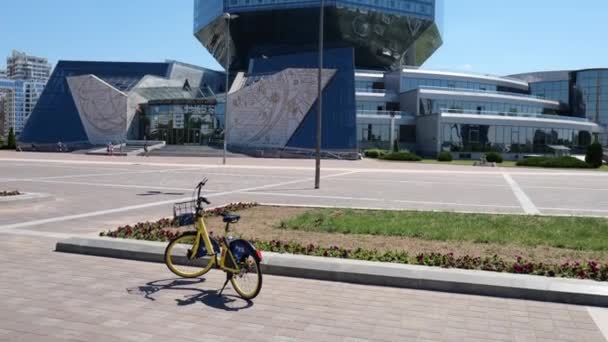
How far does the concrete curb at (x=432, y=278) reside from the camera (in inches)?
253

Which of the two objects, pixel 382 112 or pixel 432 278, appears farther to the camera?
pixel 382 112

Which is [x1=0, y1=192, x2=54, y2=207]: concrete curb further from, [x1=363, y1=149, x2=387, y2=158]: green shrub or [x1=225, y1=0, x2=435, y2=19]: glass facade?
[x1=225, y1=0, x2=435, y2=19]: glass facade

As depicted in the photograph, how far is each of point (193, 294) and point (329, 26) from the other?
75.4 metres

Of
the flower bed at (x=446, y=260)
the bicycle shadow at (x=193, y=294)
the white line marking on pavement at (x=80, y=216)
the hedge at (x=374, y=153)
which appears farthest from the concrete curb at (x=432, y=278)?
the hedge at (x=374, y=153)

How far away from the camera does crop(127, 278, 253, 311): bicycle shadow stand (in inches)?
243

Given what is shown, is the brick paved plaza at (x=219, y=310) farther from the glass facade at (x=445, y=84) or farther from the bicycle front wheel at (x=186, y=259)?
the glass facade at (x=445, y=84)

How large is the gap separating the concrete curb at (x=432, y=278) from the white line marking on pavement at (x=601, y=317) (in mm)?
172

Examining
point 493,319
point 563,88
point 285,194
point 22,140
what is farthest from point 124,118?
point 563,88

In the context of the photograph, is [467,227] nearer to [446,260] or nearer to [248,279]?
[446,260]

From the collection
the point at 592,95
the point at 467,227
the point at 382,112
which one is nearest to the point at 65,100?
the point at 382,112

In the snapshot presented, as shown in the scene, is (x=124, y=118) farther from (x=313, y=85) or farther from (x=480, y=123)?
(x=480, y=123)

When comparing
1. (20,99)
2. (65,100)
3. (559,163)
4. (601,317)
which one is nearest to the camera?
(601,317)

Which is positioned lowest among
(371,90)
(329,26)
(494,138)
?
(494,138)

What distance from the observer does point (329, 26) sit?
3086 inches
